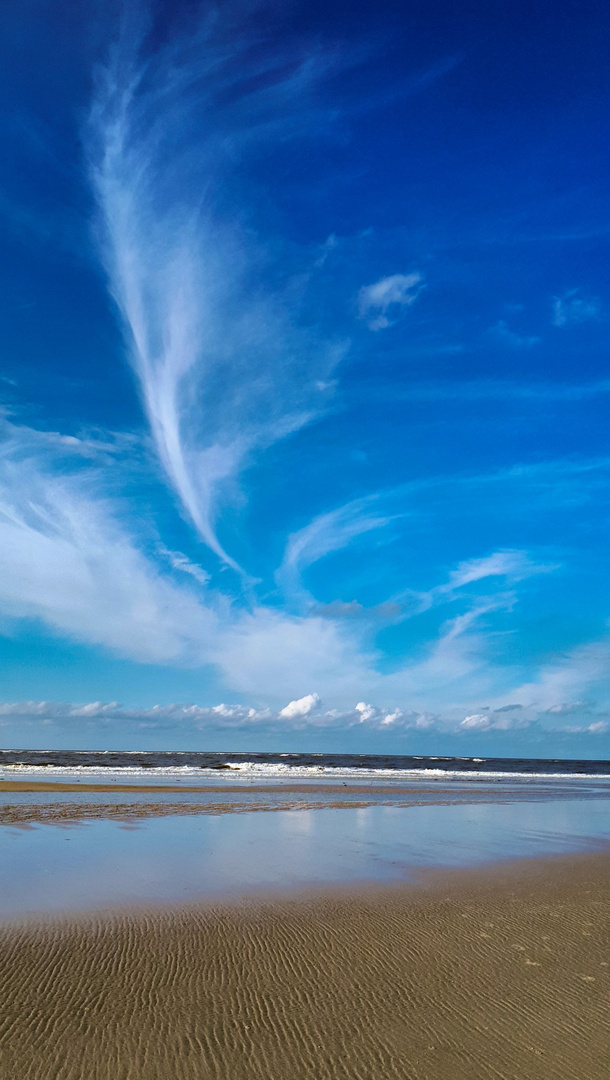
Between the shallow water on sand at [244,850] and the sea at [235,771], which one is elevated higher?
the sea at [235,771]

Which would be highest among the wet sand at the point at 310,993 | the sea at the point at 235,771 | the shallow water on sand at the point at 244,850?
the sea at the point at 235,771

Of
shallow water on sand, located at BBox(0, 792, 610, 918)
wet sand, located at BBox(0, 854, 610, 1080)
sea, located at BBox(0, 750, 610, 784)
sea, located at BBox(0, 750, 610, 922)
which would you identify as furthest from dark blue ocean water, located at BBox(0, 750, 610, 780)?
wet sand, located at BBox(0, 854, 610, 1080)

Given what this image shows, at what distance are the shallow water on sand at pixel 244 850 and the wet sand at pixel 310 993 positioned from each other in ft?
4.57

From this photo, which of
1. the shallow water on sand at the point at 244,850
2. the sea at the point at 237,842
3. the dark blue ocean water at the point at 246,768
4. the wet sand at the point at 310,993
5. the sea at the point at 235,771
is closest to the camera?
the wet sand at the point at 310,993

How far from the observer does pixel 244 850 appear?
14.4 metres

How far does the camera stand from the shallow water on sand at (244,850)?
34.2 feet

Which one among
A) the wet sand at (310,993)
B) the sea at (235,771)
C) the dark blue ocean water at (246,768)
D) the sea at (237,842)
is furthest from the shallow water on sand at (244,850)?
the dark blue ocean water at (246,768)

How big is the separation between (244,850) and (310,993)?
8.43 meters

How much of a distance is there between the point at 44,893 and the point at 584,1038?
773 cm

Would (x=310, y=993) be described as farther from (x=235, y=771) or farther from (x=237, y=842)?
(x=235, y=771)

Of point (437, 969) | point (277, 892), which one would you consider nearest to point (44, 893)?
point (277, 892)

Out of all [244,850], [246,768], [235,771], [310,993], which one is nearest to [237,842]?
[244,850]

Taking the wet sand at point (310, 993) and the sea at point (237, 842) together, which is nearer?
the wet sand at point (310, 993)

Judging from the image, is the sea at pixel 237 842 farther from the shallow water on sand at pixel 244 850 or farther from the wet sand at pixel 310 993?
A: the wet sand at pixel 310 993
